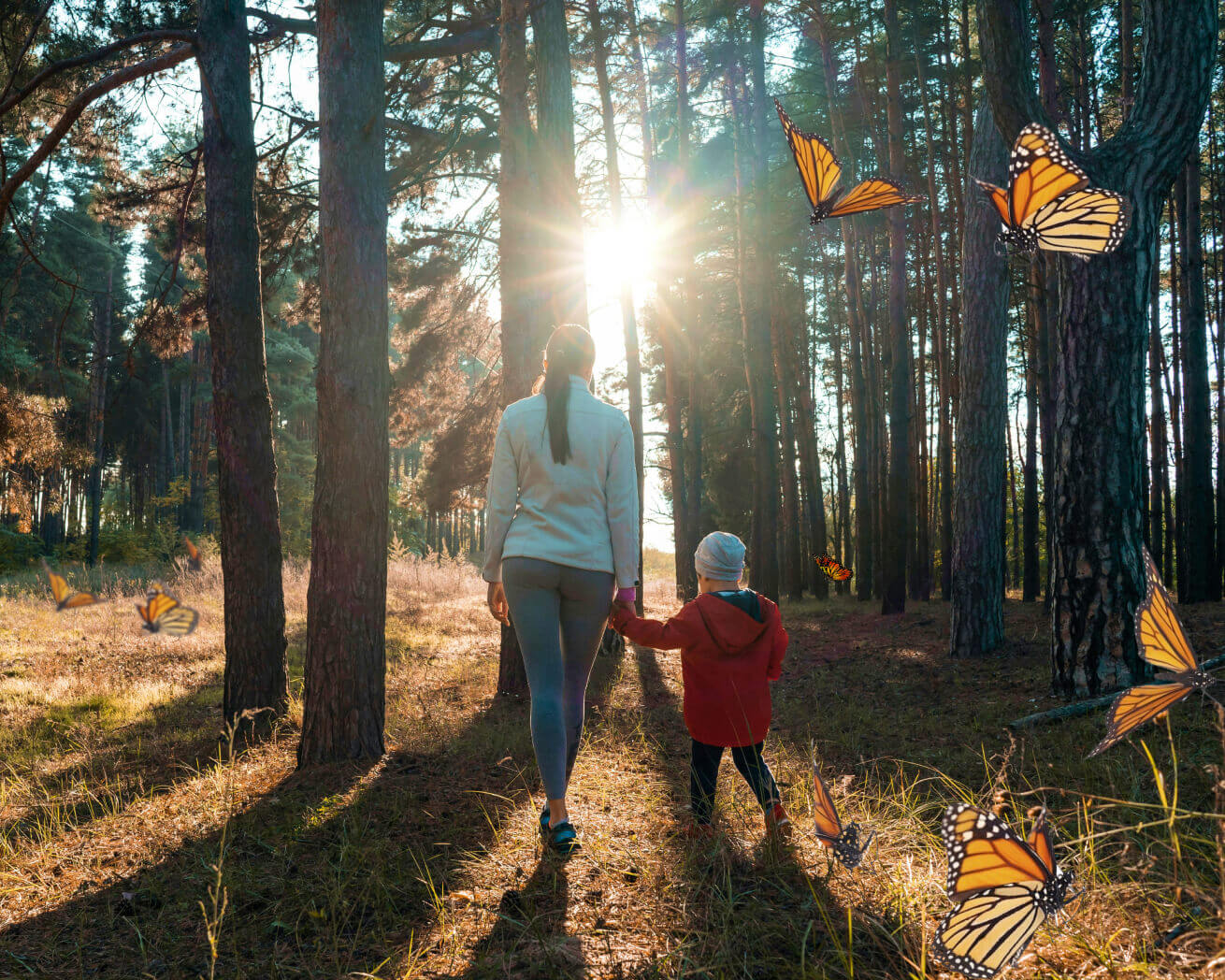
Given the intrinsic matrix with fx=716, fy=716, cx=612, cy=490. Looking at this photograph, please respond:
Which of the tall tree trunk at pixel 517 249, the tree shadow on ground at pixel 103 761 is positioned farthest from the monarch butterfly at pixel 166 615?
the tall tree trunk at pixel 517 249

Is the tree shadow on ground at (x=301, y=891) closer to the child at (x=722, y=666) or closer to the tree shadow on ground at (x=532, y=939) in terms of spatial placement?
the tree shadow on ground at (x=532, y=939)

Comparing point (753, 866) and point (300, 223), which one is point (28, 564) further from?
point (753, 866)

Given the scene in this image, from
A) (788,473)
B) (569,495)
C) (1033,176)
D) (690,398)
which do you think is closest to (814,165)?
(1033,176)

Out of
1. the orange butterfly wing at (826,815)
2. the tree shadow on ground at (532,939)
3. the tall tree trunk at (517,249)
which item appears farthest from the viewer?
the tall tree trunk at (517,249)

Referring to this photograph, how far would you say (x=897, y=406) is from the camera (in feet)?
39.9

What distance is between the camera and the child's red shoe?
2.99m

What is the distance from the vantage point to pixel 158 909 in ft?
9.46

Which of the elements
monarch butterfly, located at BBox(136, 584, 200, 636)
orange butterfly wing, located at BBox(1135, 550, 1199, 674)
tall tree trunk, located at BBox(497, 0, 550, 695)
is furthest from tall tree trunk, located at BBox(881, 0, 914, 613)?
monarch butterfly, located at BBox(136, 584, 200, 636)

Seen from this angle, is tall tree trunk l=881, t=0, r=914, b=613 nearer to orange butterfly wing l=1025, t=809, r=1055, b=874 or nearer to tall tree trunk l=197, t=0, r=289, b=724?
tall tree trunk l=197, t=0, r=289, b=724

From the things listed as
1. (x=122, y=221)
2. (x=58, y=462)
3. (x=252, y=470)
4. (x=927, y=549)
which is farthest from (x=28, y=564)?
(x=927, y=549)

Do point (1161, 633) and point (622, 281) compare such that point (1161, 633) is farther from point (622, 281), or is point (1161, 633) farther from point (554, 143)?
point (622, 281)

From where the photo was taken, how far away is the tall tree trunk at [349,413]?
15.2 feet

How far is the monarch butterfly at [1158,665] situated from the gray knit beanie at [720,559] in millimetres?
2190

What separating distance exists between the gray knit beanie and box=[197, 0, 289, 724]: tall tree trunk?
12.6 feet
